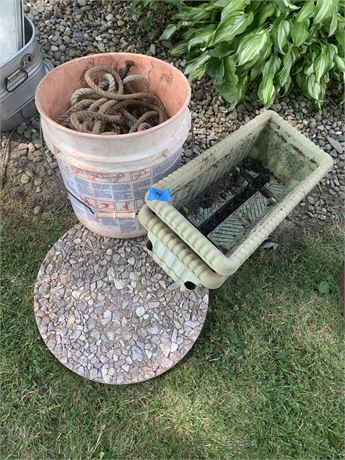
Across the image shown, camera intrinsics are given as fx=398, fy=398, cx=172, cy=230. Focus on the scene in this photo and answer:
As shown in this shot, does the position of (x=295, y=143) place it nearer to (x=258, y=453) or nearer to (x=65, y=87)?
(x=65, y=87)

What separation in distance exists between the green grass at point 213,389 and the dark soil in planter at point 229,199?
0.30m

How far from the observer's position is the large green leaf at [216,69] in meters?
1.82

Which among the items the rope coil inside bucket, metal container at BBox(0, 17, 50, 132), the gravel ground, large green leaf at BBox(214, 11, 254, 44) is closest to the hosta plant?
large green leaf at BBox(214, 11, 254, 44)

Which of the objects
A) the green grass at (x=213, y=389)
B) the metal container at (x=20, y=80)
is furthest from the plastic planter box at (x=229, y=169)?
the metal container at (x=20, y=80)

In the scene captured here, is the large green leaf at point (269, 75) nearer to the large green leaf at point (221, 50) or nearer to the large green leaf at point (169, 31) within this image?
the large green leaf at point (221, 50)

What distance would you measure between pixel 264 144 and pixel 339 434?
116 cm

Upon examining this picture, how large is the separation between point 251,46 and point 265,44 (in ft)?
0.31

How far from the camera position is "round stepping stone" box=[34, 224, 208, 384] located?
1523mm

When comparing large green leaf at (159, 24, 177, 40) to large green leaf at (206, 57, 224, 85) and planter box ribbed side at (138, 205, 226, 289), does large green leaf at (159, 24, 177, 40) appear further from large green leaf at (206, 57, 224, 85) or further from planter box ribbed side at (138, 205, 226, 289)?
planter box ribbed side at (138, 205, 226, 289)

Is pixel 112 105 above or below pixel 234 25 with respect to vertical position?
below

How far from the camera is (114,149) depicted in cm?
124

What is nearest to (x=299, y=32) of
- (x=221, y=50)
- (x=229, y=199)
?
(x=221, y=50)

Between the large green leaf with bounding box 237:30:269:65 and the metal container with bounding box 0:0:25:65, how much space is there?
0.96m

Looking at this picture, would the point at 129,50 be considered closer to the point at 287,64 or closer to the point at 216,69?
the point at 216,69
